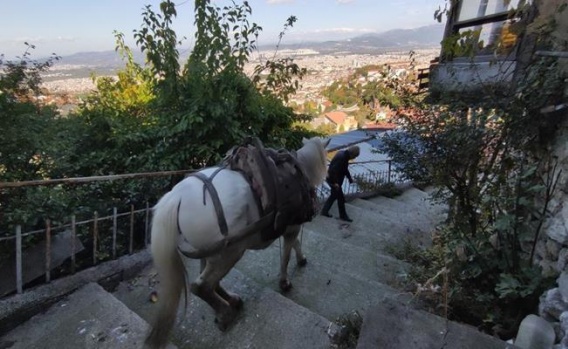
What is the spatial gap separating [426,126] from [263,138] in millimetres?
2208

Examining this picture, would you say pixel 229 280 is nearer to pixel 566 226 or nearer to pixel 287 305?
pixel 287 305

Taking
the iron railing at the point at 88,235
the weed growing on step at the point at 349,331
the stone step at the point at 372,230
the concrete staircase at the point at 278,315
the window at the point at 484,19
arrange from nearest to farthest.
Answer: the concrete staircase at the point at 278,315 → the weed growing on step at the point at 349,331 → the iron railing at the point at 88,235 → the window at the point at 484,19 → the stone step at the point at 372,230

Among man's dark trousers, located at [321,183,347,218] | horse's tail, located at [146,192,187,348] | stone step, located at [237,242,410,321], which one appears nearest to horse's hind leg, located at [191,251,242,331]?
horse's tail, located at [146,192,187,348]

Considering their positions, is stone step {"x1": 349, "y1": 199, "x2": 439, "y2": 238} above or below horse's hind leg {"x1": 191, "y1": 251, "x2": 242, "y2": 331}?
below

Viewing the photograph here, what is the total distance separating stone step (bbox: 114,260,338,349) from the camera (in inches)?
90.6

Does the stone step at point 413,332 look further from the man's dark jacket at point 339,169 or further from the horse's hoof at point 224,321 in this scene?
the man's dark jacket at point 339,169

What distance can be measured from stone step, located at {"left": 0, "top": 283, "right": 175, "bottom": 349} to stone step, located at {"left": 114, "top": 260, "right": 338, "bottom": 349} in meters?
0.20

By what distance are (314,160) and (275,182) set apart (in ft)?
2.13

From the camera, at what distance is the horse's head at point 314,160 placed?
286 cm

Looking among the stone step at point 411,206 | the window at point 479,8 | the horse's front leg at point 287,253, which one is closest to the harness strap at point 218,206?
the horse's front leg at point 287,253

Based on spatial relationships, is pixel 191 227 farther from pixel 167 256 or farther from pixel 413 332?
pixel 413 332

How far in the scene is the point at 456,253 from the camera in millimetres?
2775

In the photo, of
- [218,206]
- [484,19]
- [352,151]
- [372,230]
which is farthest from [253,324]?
[484,19]

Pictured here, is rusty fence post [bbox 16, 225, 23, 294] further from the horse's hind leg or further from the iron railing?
the horse's hind leg
